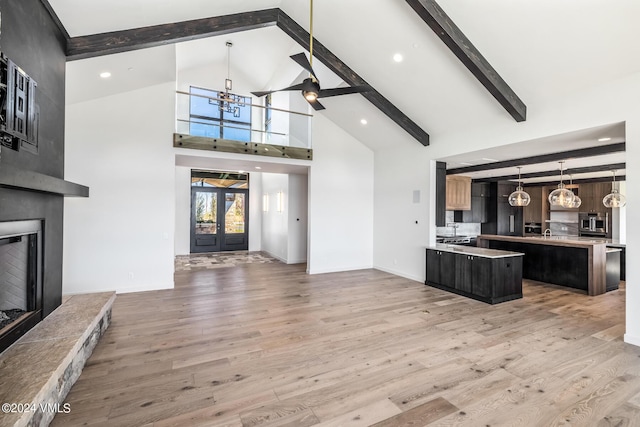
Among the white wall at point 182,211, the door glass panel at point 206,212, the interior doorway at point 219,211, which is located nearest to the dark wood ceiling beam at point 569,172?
the interior doorway at point 219,211

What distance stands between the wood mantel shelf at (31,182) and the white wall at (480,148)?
5.79 metres

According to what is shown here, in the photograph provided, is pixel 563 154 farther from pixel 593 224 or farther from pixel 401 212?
pixel 593 224

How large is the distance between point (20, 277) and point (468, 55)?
18.0ft

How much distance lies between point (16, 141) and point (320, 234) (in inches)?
221

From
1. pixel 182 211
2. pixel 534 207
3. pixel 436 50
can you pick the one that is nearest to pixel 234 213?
pixel 182 211

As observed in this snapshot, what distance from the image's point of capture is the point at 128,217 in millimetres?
5477

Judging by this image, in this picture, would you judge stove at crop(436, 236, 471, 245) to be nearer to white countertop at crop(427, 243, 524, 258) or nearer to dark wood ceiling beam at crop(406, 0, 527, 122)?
white countertop at crop(427, 243, 524, 258)

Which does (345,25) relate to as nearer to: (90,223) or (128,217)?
(128,217)

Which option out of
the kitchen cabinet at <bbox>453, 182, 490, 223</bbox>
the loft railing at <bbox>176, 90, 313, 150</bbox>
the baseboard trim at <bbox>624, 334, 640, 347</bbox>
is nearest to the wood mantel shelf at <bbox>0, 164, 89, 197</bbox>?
the loft railing at <bbox>176, 90, 313, 150</bbox>

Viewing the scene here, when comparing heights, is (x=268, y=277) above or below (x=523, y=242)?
below

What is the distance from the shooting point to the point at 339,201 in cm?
754

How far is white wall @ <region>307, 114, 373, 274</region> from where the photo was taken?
727 cm

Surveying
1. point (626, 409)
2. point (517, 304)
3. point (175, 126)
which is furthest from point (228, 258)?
point (626, 409)

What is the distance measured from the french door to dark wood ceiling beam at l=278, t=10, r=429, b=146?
6304 mm
